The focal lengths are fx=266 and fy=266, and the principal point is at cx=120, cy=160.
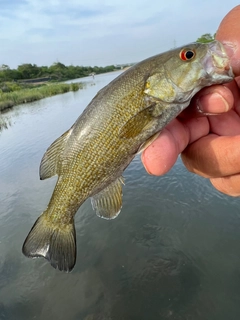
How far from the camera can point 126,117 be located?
7.57ft

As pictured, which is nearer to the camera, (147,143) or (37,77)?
(147,143)

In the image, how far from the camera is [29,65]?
387 feet

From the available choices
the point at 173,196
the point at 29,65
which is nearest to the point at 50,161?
the point at 173,196

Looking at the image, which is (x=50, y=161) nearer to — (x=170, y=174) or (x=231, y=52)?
(x=231, y=52)

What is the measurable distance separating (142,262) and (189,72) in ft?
20.5

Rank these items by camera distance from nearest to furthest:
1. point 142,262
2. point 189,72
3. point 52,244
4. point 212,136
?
point 189,72, point 52,244, point 212,136, point 142,262

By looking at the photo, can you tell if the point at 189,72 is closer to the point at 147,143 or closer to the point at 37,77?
the point at 147,143

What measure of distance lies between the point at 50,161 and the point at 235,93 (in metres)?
2.03

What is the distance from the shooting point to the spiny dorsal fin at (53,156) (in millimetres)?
2486

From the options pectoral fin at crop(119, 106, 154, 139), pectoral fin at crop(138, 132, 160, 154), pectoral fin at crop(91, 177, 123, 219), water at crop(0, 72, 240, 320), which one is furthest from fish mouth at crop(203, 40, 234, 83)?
water at crop(0, 72, 240, 320)

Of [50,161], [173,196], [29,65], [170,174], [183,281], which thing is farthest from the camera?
[29,65]

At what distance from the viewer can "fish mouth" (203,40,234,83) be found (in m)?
2.16

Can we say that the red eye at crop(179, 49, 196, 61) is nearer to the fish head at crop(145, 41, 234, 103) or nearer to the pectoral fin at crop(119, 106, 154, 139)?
the fish head at crop(145, 41, 234, 103)

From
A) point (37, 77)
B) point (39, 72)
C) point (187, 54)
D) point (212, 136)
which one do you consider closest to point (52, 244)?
point (212, 136)
